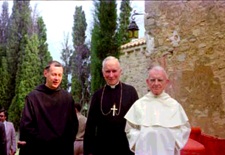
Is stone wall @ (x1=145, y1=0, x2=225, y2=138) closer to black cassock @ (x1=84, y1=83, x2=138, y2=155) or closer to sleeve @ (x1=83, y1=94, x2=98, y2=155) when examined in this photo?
black cassock @ (x1=84, y1=83, x2=138, y2=155)

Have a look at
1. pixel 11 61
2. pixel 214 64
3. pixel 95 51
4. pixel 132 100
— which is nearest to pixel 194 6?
pixel 214 64

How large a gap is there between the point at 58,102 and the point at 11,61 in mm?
18674

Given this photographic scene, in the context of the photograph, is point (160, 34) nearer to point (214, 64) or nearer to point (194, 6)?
point (194, 6)

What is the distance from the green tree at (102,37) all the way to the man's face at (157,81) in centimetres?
1151

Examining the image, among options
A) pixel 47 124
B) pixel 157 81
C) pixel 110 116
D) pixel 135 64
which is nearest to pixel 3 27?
pixel 135 64

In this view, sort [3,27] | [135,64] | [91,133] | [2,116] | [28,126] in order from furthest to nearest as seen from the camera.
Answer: [3,27]
[135,64]
[2,116]
[91,133]
[28,126]

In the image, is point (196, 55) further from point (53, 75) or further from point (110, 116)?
point (53, 75)

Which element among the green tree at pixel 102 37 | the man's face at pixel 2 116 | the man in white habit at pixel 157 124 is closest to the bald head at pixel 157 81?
the man in white habit at pixel 157 124

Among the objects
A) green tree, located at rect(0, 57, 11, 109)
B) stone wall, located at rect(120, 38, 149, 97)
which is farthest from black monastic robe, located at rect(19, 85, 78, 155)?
green tree, located at rect(0, 57, 11, 109)

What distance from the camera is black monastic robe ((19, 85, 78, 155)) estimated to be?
10.5 feet

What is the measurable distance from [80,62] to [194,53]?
1734cm

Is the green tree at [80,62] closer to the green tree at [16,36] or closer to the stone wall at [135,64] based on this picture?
the green tree at [16,36]

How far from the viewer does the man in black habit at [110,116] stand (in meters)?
3.25

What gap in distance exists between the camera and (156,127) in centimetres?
287
